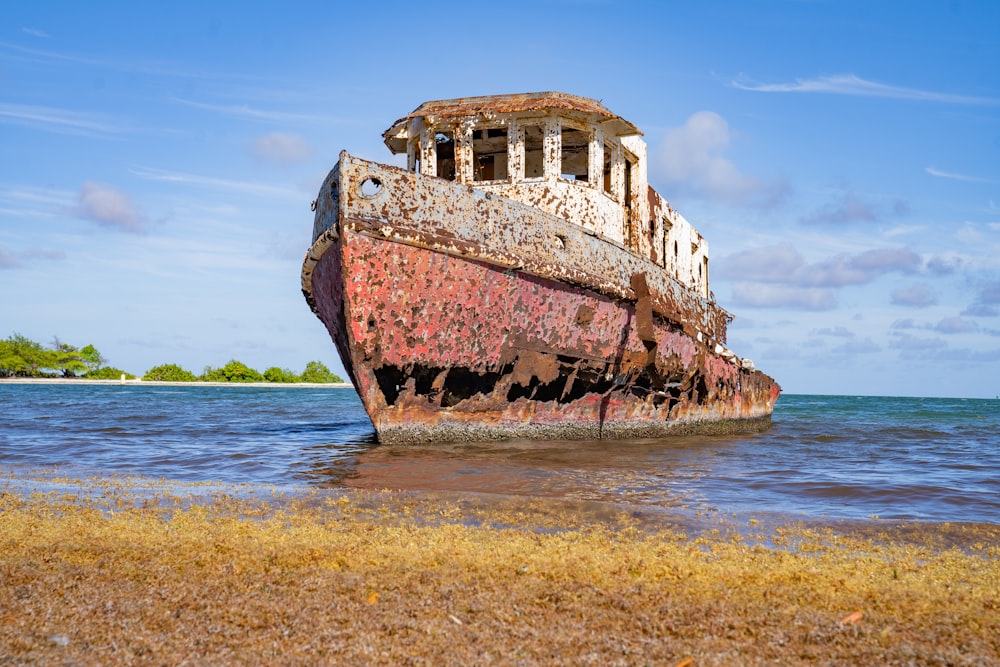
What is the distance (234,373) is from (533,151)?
53.1m

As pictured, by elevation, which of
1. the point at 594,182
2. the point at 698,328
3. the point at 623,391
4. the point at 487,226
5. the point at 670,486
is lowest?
the point at 670,486

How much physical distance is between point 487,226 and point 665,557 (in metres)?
4.47

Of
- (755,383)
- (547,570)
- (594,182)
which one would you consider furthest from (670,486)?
(755,383)

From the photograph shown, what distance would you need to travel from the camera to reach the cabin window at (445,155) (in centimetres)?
905

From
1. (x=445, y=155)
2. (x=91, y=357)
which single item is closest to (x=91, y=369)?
(x=91, y=357)

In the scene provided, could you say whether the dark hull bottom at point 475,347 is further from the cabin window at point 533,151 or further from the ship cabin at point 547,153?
the cabin window at point 533,151

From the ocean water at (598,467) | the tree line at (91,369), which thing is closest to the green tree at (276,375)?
the tree line at (91,369)

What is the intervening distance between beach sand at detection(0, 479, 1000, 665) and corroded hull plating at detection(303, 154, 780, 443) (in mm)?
3076

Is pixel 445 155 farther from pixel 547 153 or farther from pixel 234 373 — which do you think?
pixel 234 373

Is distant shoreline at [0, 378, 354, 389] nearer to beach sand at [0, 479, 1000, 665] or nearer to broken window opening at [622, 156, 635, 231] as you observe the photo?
broken window opening at [622, 156, 635, 231]

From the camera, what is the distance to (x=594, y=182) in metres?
8.35

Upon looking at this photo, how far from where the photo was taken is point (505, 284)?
685 centimetres

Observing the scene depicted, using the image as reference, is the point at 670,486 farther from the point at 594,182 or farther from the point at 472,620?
the point at 594,182

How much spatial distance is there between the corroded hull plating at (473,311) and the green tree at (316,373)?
54.0 m
